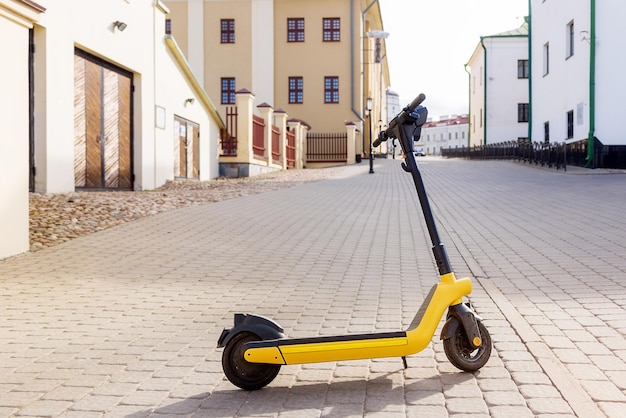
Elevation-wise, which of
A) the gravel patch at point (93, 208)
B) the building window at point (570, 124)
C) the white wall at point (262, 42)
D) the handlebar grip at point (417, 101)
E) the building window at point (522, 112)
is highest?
the white wall at point (262, 42)

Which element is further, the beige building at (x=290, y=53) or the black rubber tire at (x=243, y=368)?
the beige building at (x=290, y=53)

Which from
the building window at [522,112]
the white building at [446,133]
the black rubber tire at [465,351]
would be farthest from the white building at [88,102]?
the white building at [446,133]

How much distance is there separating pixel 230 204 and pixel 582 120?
15956 millimetres

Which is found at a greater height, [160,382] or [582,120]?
[582,120]

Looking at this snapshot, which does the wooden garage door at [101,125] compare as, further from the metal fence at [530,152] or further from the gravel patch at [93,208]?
the metal fence at [530,152]

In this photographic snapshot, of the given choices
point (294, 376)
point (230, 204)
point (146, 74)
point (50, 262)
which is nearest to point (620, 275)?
point (294, 376)

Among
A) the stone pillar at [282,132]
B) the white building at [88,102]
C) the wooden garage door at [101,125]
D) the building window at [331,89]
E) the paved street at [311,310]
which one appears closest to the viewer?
the paved street at [311,310]

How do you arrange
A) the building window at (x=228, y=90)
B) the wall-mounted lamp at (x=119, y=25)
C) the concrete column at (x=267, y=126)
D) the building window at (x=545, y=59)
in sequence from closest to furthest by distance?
the wall-mounted lamp at (x=119, y=25) → the concrete column at (x=267, y=126) → the building window at (x=545, y=59) → the building window at (x=228, y=90)

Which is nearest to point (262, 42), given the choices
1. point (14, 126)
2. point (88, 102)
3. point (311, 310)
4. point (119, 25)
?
point (119, 25)

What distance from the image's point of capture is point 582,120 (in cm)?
2550

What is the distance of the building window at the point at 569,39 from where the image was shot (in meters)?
27.1

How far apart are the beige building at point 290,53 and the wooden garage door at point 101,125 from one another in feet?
73.2

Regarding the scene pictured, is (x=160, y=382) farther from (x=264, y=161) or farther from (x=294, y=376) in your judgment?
(x=264, y=161)

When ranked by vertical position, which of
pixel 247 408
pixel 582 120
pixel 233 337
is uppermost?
pixel 582 120
